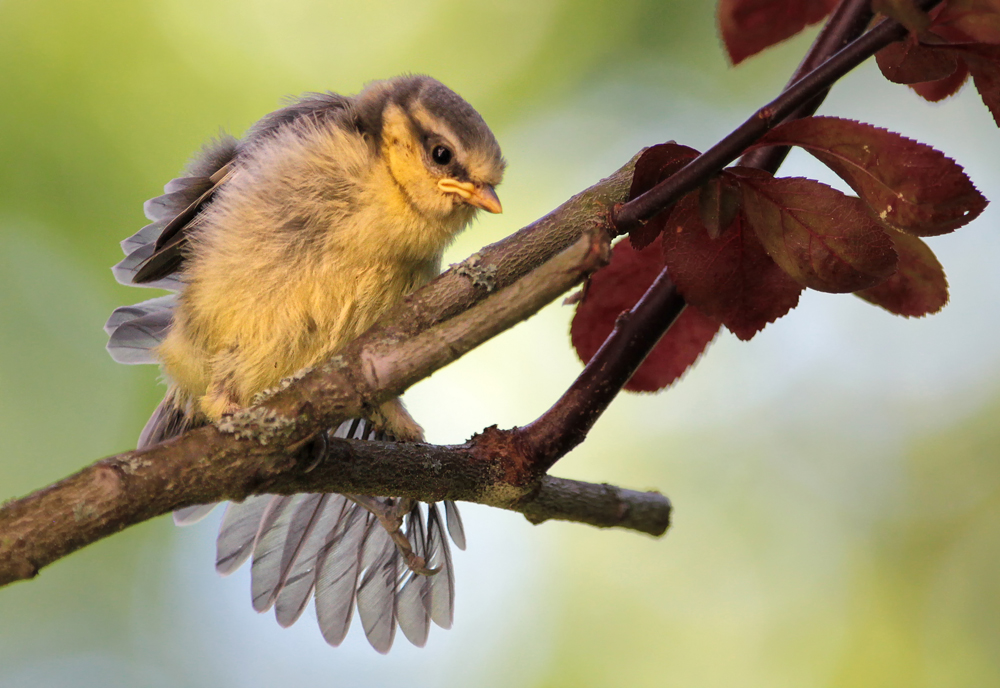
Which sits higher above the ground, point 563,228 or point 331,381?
point 563,228

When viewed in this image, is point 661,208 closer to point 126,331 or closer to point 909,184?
point 909,184

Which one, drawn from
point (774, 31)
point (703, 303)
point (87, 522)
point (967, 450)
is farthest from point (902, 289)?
point (967, 450)

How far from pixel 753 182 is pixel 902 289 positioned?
1.03 ft

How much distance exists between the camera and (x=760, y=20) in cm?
119

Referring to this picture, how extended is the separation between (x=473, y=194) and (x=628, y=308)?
2.85 ft

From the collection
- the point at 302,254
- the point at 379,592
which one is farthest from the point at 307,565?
the point at 302,254

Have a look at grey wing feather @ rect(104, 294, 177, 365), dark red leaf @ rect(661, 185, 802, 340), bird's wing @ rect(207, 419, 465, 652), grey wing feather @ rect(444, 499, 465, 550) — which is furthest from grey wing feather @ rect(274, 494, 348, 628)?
dark red leaf @ rect(661, 185, 802, 340)

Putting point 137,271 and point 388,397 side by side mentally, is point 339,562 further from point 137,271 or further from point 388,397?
point 388,397

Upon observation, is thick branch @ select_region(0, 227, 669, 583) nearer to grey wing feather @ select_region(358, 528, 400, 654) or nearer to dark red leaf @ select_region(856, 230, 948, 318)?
dark red leaf @ select_region(856, 230, 948, 318)

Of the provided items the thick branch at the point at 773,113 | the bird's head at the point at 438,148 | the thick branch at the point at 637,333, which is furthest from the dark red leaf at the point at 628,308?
the bird's head at the point at 438,148

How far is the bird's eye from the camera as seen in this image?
200cm

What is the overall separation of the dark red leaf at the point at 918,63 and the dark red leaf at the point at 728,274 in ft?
0.69

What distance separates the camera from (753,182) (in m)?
0.86

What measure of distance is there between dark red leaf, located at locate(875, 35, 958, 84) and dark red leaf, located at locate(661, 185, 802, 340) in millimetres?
210
